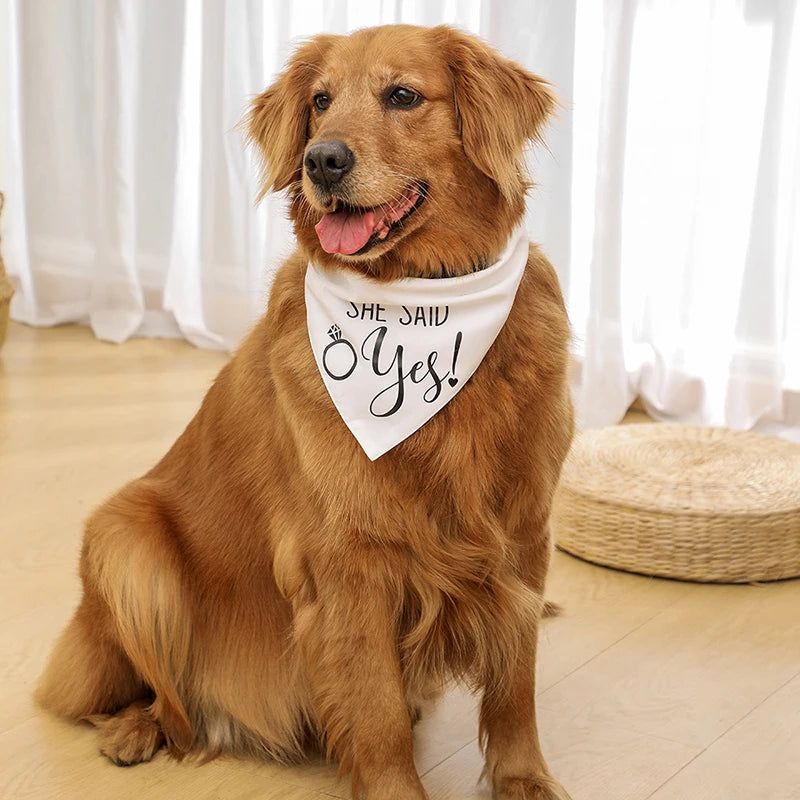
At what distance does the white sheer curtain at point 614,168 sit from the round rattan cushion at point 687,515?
682 millimetres

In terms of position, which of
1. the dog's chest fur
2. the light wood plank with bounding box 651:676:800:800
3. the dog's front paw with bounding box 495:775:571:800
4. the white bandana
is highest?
the white bandana

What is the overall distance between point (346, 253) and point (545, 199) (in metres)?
2.13

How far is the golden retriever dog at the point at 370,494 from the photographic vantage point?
1.73 meters

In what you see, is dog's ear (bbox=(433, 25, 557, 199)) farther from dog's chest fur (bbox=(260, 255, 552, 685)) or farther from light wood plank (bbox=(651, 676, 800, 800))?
light wood plank (bbox=(651, 676, 800, 800))

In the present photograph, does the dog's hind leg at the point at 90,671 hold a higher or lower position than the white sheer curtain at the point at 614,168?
lower

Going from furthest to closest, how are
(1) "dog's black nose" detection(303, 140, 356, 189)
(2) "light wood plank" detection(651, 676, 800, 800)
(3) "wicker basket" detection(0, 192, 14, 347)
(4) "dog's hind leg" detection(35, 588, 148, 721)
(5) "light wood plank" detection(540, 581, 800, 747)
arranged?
(3) "wicker basket" detection(0, 192, 14, 347), (5) "light wood plank" detection(540, 581, 800, 747), (4) "dog's hind leg" detection(35, 588, 148, 721), (2) "light wood plank" detection(651, 676, 800, 800), (1) "dog's black nose" detection(303, 140, 356, 189)

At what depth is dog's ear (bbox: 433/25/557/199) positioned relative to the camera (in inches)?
67.6

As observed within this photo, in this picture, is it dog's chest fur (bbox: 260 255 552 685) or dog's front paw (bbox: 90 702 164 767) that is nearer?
dog's chest fur (bbox: 260 255 552 685)

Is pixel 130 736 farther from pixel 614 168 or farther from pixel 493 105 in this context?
pixel 614 168

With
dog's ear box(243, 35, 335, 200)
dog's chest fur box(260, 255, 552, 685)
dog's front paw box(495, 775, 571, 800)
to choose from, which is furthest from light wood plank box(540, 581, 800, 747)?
dog's ear box(243, 35, 335, 200)

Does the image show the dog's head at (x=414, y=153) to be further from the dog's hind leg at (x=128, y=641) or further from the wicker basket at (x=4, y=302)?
the wicker basket at (x=4, y=302)

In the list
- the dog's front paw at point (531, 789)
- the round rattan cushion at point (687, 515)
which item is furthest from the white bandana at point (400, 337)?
the round rattan cushion at point (687, 515)

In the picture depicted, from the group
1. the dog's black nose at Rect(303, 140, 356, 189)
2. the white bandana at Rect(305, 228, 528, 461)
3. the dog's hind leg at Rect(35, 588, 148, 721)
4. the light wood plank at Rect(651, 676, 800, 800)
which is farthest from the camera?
the dog's hind leg at Rect(35, 588, 148, 721)

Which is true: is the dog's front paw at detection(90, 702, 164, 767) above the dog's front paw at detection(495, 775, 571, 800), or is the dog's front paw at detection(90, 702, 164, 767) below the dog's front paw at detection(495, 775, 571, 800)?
below
